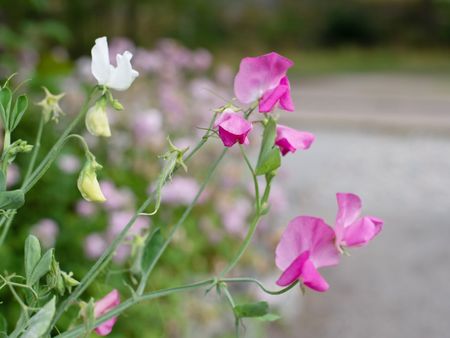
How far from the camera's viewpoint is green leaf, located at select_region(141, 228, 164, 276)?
712 millimetres

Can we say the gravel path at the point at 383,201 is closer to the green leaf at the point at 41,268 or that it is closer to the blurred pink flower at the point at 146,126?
the blurred pink flower at the point at 146,126

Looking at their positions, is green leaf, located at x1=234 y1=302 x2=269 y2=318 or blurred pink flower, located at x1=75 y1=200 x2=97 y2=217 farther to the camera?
blurred pink flower, located at x1=75 y1=200 x2=97 y2=217

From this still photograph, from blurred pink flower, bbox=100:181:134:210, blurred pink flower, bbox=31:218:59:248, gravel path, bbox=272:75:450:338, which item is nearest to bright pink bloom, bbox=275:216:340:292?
blurred pink flower, bbox=31:218:59:248

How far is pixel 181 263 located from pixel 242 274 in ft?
1.08

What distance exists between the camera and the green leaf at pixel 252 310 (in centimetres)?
64

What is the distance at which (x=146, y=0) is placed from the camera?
33.9ft

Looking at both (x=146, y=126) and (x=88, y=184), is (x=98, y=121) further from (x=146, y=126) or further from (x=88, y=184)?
(x=146, y=126)

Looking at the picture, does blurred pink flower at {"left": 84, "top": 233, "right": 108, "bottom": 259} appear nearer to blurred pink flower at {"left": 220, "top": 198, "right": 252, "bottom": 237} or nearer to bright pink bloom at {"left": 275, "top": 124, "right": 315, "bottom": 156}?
blurred pink flower at {"left": 220, "top": 198, "right": 252, "bottom": 237}

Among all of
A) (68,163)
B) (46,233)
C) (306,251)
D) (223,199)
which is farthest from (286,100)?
(223,199)

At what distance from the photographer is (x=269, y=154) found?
0.63 m

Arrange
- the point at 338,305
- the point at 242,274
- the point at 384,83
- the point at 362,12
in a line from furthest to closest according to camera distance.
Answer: the point at 362,12 → the point at 384,83 → the point at 338,305 → the point at 242,274

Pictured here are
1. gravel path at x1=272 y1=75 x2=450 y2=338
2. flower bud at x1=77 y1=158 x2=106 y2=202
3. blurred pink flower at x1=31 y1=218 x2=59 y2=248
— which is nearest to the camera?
flower bud at x1=77 y1=158 x2=106 y2=202

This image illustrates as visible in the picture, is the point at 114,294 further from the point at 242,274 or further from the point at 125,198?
the point at 242,274

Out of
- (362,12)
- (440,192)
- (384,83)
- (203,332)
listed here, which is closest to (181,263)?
(203,332)
